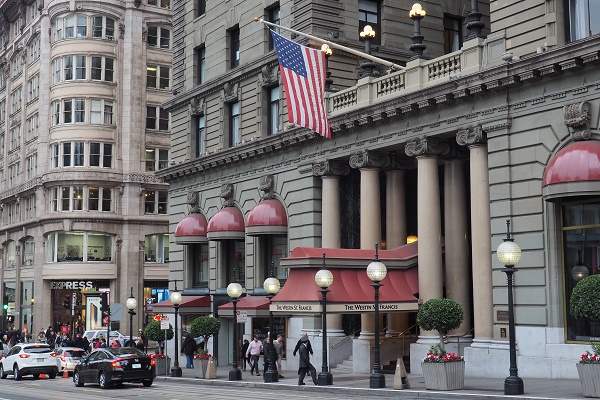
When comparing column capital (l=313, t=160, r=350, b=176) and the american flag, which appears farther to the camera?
column capital (l=313, t=160, r=350, b=176)

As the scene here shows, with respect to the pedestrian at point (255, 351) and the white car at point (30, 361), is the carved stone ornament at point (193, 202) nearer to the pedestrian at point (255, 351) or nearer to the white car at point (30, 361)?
the white car at point (30, 361)

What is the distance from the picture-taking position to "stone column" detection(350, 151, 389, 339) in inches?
1485

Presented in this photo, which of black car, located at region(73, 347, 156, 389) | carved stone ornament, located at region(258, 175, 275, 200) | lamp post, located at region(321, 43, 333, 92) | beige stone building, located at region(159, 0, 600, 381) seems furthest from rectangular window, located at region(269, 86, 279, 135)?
black car, located at region(73, 347, 156, 389)

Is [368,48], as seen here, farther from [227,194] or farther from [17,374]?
[17,374]

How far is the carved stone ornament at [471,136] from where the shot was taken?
3194 cm

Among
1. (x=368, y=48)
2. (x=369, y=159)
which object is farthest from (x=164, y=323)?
(x=368, y=48)

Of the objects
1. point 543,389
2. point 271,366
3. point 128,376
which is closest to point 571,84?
point 543,389

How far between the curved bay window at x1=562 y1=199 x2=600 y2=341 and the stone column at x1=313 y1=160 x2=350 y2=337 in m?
12.9

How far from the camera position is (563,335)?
28562mm

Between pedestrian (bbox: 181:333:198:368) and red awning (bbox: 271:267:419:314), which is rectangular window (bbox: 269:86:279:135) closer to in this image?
pedestrian (bbox: 181:333:198:368)

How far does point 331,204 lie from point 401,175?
3.58m

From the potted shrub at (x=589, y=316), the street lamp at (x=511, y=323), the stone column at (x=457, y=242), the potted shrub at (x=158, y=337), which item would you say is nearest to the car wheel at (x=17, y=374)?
the potted shrub at (x=158, y=337)

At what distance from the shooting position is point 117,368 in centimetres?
3331

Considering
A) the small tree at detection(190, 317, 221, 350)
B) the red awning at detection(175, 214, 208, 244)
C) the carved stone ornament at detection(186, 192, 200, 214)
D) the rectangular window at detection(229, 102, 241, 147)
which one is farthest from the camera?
the carved stone ornament at detection(186, 192, 200, 214)
